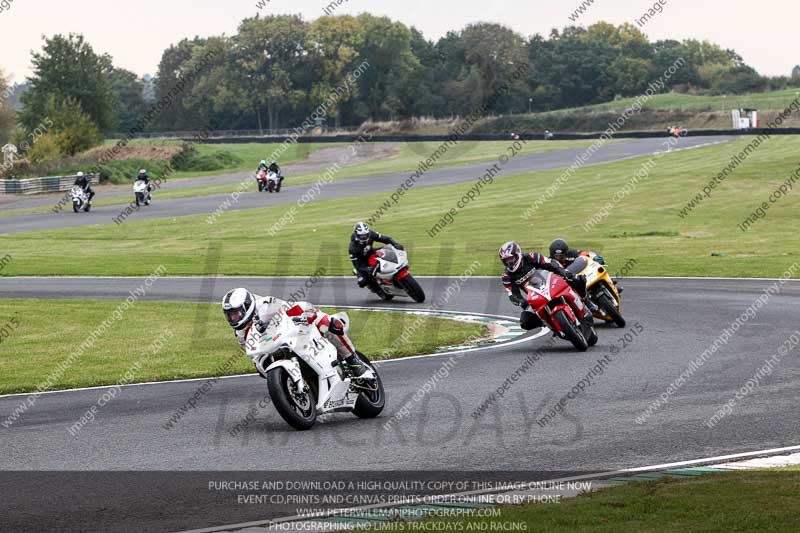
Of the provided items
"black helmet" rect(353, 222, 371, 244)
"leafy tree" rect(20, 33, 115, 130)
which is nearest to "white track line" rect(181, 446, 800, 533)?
"black helmet" rect(353, 222, 371, 244)

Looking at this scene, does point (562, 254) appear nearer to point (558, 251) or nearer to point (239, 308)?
point (558, 251)

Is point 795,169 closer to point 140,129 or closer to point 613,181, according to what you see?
point 613,181

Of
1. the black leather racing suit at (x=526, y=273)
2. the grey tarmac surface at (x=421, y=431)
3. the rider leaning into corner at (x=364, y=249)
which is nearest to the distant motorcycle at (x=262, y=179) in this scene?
the rider leaning into corner at (x=364, y=249)

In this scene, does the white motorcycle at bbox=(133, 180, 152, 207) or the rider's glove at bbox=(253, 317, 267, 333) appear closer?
the rider's glove at bbox=(253, 317, 267, 333)

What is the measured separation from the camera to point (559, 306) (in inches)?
647

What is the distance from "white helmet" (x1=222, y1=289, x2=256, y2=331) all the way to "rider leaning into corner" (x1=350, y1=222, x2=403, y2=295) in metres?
11.2

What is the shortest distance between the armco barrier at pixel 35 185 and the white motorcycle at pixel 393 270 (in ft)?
167

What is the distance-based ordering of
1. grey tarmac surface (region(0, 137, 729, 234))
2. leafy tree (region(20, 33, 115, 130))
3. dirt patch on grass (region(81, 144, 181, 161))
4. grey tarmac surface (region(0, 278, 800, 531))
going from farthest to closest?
leafy tree (region(20, 33, 115, 130)) → dirt patch on grass (region(81, 144, 181, 161)) → grey tarmac surface (region(0, 137, 729, 234)) → grey tarmac surface (region(0, 278, 800, 531))

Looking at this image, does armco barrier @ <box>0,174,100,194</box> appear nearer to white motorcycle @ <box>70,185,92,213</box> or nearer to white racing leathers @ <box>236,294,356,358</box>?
white motorcycle @ <box>70,185,92,213</box>

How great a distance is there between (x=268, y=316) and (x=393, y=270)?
11.7 meters

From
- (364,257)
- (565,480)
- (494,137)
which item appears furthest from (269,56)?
(565,480)

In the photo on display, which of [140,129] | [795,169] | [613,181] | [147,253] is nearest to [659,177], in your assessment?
[613,181]

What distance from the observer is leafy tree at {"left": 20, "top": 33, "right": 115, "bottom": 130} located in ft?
331

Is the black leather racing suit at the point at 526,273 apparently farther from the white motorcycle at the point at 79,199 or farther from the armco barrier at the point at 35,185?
the armco barrier at the point at 35,185
